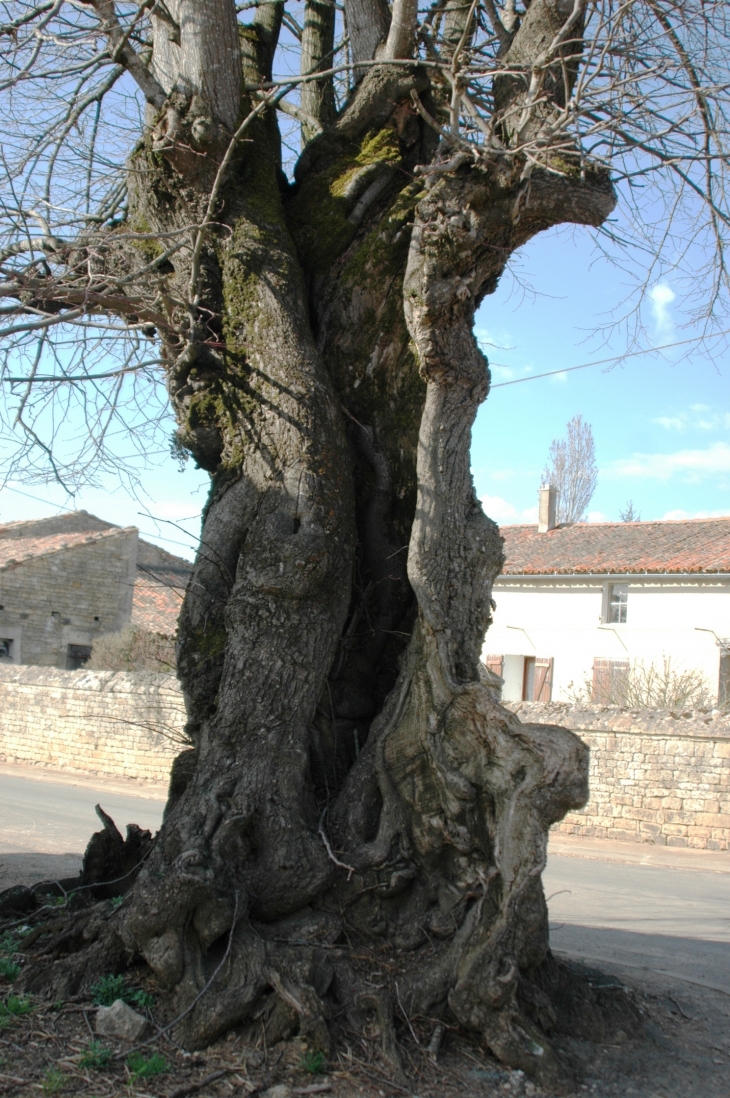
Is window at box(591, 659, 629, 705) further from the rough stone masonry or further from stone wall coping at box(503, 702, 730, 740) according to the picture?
the rough stone masonry

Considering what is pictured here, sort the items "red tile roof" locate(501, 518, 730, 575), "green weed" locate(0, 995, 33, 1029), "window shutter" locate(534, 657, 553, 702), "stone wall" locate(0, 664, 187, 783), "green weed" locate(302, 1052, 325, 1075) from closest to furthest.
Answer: "green weed" locate(302, 1052, 325, 1075) → "green weed" locate(0, 995, 33, 1029) → "stone wall" locate(0, 664, 187, 783) → "red tile roof" locate(501, 518, 730, 575) → "window shutter" locate(534, 657, 553, 702)

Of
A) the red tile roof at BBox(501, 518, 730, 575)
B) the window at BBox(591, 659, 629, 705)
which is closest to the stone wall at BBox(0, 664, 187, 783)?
the window at BBox(591, 659, 629, 705)

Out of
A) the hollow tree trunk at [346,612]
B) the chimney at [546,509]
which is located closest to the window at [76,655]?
the chimney at [546,509]

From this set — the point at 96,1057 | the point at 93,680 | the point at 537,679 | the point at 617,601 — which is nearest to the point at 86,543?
the point at 93,680

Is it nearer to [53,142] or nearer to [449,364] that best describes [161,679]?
[53,142]

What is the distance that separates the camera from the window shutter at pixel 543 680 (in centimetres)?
2828

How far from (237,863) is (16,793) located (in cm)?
1254

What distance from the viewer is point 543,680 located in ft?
93.7

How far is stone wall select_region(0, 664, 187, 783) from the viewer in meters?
19.1

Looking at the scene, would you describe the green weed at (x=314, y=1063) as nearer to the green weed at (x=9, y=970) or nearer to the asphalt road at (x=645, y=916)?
the green weed at (x=9, y=970)

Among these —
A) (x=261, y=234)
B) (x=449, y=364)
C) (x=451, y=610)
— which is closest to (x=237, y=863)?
(x=451, y=610)

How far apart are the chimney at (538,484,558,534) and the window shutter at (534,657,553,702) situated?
5561 millimetres

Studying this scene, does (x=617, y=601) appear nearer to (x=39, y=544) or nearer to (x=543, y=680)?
(x=543, y=680)

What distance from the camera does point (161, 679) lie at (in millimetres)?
19391
